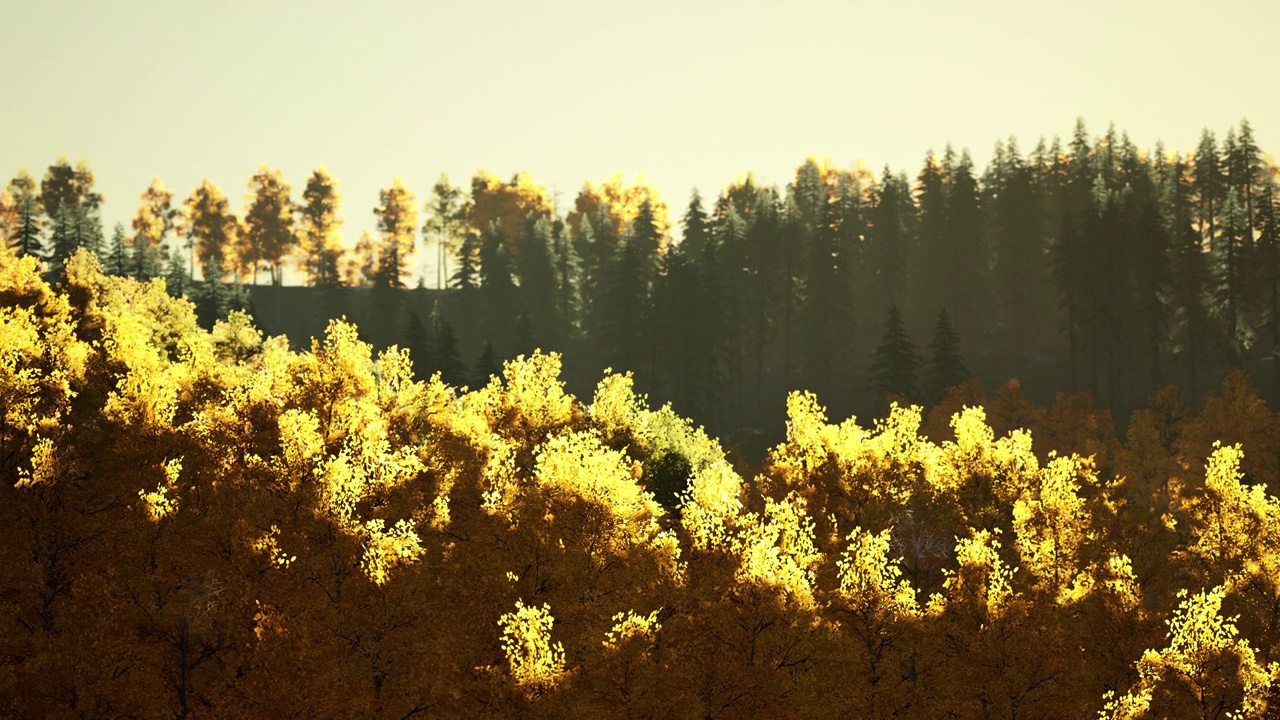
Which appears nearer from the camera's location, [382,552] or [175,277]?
[382,552]

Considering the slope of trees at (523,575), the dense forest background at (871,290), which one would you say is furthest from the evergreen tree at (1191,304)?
the slope of trees at (523,575)

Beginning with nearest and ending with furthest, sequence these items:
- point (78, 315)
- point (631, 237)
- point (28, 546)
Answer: point (28, 546), point (78, 315), point (631, 237)

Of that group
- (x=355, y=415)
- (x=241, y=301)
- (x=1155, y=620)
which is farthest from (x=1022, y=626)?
(x=241, y=301)

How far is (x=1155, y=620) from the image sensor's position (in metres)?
39.3

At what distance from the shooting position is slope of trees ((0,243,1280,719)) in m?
33.2

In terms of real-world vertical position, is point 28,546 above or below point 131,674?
above

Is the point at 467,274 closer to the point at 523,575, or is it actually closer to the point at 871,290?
the point at 871,290

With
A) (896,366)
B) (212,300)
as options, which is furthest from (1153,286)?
(212,300)

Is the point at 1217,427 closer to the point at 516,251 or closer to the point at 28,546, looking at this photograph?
the point at 28,546

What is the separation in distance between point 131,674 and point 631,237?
263 ft

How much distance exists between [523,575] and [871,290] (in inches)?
2980

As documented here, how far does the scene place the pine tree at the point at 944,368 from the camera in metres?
83.0

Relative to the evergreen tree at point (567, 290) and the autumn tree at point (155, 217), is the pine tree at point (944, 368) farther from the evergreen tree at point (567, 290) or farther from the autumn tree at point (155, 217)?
the autumn tree at point (155, 217)

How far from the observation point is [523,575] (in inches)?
1527
